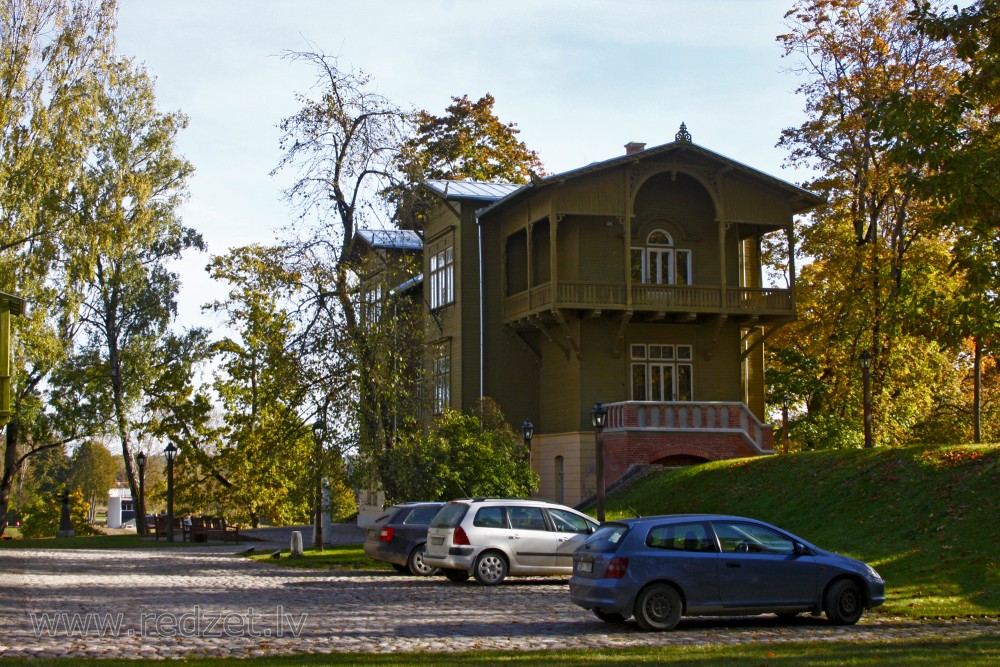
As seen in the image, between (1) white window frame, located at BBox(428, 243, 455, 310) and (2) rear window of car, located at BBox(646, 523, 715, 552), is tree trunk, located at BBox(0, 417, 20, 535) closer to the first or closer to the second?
(1) white window frame, located at BBox(428, 243, 455, 310)

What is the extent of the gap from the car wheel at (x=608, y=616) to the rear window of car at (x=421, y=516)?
368 inches

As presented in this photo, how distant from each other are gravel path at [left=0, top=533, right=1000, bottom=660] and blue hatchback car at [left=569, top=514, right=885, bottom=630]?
304mm

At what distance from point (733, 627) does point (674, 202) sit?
86.4 feet

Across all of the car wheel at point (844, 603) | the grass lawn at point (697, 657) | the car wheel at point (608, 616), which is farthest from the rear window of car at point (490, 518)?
the grass lawn at point (697, 657)

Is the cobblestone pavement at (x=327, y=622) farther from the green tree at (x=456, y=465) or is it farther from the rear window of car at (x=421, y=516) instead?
the green tree at (x=456, y=465)

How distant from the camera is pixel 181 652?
492 inches

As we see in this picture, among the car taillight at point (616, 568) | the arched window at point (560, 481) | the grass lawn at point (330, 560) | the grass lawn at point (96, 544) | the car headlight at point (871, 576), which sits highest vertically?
the arched window at point (560, 481)

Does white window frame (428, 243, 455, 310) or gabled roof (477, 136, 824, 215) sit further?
white window frame (428, 243, 455, 310)

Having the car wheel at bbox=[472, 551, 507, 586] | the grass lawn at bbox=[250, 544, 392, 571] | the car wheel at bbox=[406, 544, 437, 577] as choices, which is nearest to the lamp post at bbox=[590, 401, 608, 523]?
the car wheel at bbox=[406, 544, 437, 577]

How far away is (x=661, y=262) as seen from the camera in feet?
130

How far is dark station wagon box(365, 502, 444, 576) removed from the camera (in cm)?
2416

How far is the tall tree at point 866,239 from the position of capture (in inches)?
1564

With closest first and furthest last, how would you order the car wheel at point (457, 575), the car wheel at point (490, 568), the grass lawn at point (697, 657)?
the grass lawn at point (697, 657), the car wheel at point (490, 568), the car wheel at point (457, 575)
